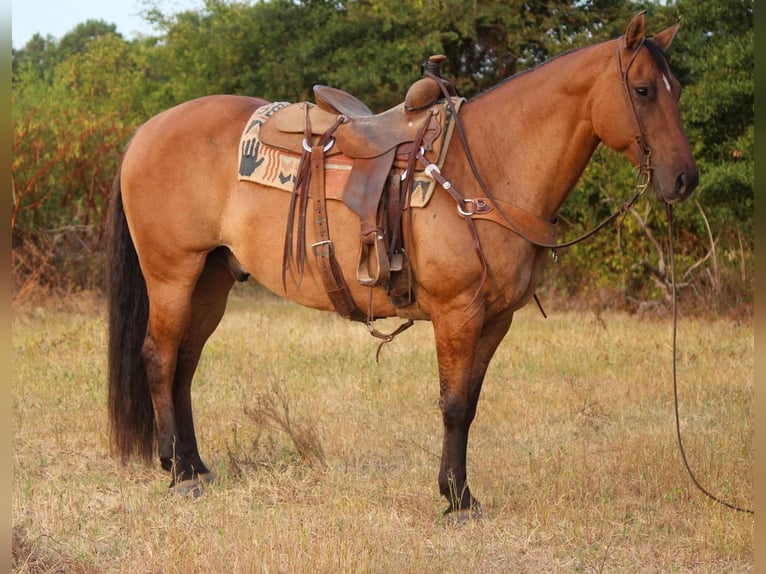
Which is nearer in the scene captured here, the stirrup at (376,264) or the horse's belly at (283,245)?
the stirrup at (376,264)

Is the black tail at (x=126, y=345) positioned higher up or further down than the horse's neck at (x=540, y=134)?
further down

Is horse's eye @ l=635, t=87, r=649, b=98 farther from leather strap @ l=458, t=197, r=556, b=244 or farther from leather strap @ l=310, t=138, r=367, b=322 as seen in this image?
leather strap @ l=310, t=138, r=367, b=322

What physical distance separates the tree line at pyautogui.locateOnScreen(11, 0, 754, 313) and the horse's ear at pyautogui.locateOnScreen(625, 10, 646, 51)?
5.04 meters

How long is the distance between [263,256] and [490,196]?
4.38ft

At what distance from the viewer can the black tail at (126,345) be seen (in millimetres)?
5516

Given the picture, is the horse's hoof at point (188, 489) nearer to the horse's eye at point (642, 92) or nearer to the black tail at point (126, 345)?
the black tail at point (126, 345)

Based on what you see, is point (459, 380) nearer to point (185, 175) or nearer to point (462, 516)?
point (462, 516)

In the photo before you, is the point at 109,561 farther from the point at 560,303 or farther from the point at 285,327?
the point at 560,303

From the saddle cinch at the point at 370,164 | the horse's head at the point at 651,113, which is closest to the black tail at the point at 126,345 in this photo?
the saddle cinch at the point at 370,164

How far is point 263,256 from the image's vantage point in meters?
5.04

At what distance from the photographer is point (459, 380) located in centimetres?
455

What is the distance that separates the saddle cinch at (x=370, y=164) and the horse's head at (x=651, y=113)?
34.4 inches

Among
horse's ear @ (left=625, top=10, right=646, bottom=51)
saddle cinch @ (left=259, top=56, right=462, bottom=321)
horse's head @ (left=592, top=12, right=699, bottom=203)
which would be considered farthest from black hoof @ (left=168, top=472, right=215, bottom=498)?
horse's ear @ (left=625, top=10, right=646, bottom=51)

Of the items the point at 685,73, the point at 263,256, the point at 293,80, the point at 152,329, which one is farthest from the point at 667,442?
the point at 293,80
